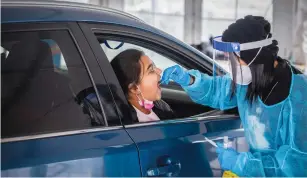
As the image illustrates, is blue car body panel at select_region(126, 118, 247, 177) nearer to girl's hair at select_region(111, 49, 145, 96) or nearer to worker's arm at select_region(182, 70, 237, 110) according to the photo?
→ worker's arm at select_region(182, 70, 237, 110)

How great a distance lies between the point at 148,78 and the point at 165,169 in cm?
56

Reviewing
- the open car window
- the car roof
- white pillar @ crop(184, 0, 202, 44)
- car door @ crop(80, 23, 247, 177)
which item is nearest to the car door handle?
car door @ crop(80, 23, 247, 177)

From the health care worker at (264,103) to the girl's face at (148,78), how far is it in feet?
1.32

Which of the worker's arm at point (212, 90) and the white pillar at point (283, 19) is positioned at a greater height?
the white pillar at point (283, 19)

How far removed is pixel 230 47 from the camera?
79.0 inches

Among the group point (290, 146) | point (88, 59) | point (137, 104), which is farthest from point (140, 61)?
point (290, 146)

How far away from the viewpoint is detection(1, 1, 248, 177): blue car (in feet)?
5.65

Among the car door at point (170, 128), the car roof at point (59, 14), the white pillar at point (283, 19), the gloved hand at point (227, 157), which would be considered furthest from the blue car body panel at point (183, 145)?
the white pillar at point (283, 19)

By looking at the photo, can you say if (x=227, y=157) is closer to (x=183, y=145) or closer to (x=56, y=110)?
(x=183, y=145)

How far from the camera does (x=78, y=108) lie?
191cm

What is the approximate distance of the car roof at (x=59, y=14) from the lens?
5.85ft

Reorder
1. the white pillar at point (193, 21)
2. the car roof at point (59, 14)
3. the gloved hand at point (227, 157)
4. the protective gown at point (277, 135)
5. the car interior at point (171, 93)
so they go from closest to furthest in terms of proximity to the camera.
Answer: the car roof at point (59, 14)
the protective gown at point (277, 135)
the gloved hand at point (227, 157)
the car interior at point (171, 93)
the white pillar at point (193, 21)

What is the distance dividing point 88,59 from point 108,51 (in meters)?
0.20

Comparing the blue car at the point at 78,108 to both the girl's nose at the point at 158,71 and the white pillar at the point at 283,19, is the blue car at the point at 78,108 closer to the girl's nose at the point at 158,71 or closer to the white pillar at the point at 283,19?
the girl's nose at the point at 158,71
